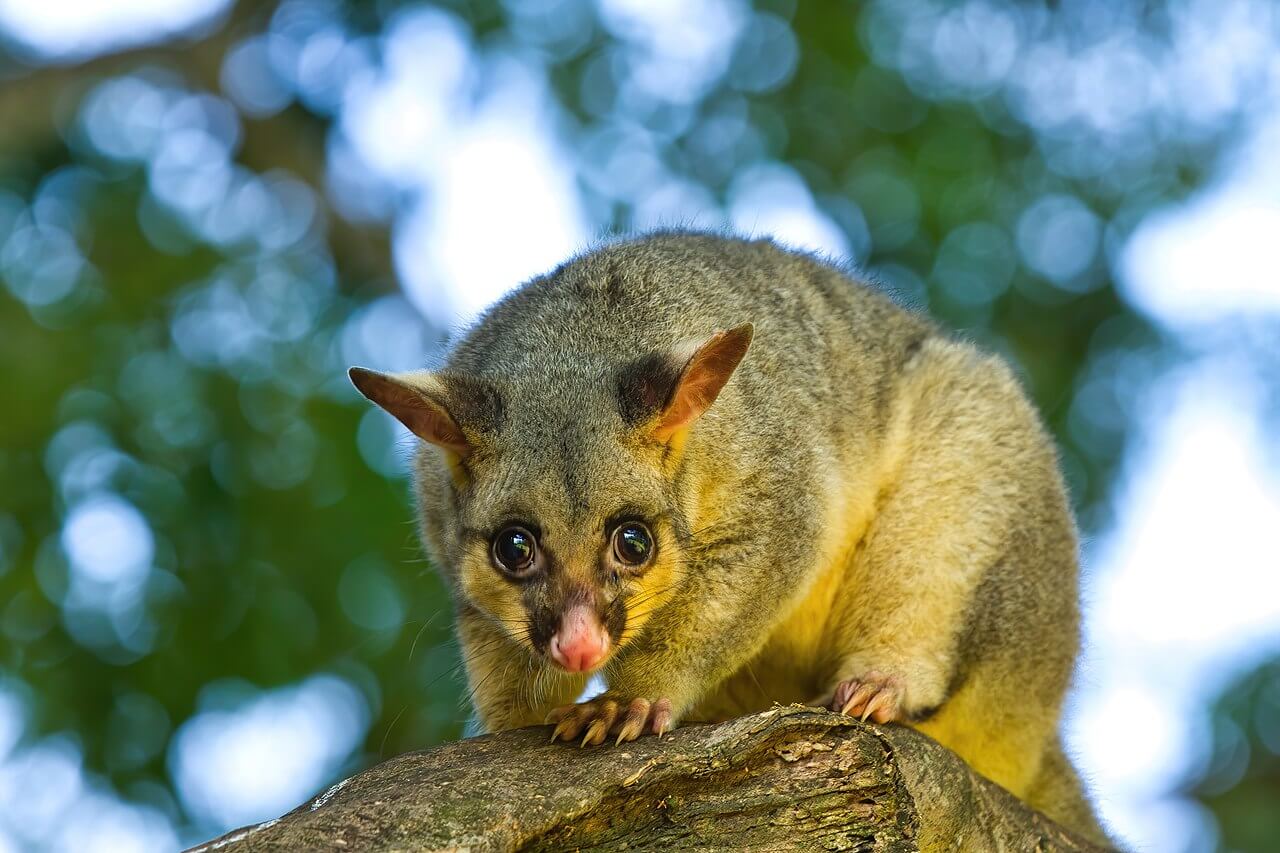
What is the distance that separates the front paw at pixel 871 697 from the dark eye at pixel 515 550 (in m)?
1.60

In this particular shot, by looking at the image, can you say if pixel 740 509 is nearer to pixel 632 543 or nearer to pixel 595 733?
pixel 632 543

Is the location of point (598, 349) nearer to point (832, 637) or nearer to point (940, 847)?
point (832, 637)

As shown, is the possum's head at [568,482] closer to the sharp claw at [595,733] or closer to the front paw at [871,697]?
the sharp claw at [595,733]

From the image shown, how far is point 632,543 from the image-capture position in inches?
201

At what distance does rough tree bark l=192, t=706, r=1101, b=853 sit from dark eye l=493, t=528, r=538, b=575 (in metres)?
0.68

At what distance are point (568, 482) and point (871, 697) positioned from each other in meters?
1.73

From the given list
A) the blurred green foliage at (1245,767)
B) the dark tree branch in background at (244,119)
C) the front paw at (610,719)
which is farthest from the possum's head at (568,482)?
the blurred green foliage at (1245,767)

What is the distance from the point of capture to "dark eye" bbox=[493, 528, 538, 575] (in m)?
5.04

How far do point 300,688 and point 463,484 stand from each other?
20.3 feet

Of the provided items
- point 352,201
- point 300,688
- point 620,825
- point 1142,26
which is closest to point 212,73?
point 352,201

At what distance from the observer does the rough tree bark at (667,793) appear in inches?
166

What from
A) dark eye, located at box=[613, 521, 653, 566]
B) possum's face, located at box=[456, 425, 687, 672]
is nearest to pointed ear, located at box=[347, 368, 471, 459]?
possum's face, located at box=[456, 425, 687, 672]

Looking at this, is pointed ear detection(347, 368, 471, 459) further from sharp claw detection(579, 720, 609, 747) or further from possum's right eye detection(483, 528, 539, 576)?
sharp claw detection(579, 720, 609, 747)

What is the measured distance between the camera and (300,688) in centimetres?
1098
